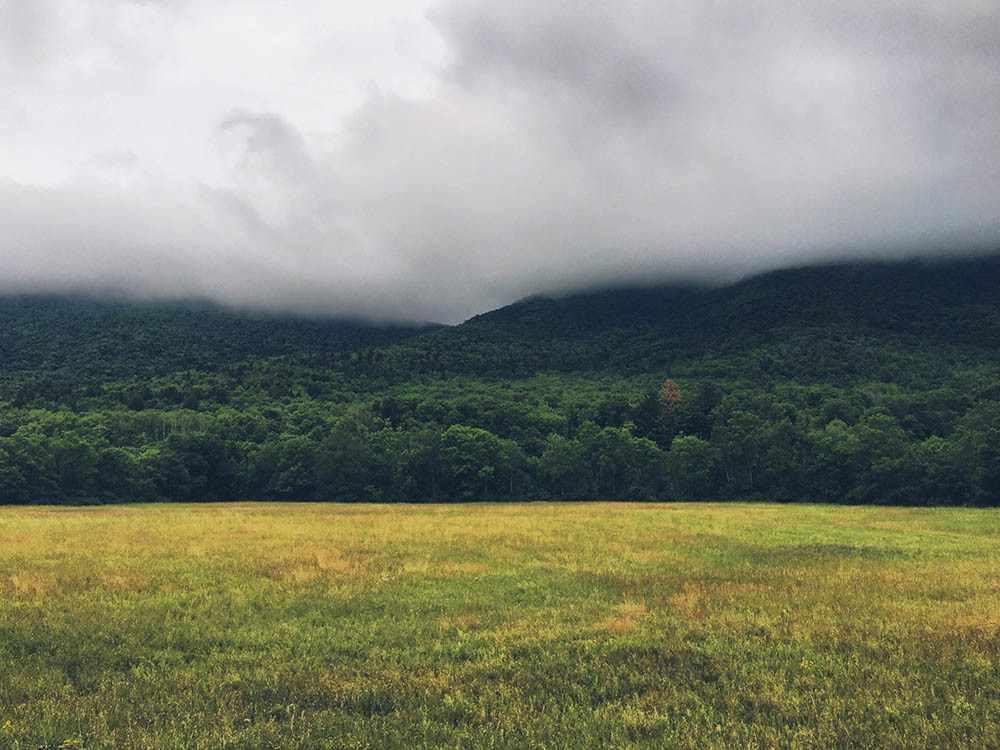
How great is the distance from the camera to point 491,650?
10289 mm

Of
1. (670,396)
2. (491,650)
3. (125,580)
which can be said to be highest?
(491,650)

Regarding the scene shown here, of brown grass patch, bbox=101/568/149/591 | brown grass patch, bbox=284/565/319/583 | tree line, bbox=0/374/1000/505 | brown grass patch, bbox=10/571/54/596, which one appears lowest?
tree line, bbox=0/374/1000/505

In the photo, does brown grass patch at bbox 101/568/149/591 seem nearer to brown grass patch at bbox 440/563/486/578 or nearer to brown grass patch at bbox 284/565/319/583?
brown grass patch at bbox 284/565/319/583

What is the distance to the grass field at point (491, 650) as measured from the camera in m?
7.17

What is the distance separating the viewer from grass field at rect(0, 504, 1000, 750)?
23.5 ft

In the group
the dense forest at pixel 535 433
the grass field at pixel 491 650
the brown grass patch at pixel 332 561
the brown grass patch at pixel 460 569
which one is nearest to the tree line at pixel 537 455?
the dense forest at pixel 535 433

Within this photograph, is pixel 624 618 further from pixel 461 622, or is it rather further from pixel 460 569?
pixel 460 569

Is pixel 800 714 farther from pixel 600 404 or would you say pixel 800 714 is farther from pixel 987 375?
pixel 987 375

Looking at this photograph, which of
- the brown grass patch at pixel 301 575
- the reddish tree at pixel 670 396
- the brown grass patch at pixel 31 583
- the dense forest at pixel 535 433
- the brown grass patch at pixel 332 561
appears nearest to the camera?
the brown grass patch at pixel 31 583

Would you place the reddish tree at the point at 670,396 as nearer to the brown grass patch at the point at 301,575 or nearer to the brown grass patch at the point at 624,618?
the brown grass patch at the point at 301,575

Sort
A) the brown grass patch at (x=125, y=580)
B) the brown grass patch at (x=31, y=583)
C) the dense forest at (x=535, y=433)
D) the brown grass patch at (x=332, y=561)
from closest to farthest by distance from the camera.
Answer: the brown grass patch at (x=31, y=583)
the brown grass patch at (x=125, y=580)
the brown grass patch at (x=332, y=561)
the dense forest at (x=535, y=433)

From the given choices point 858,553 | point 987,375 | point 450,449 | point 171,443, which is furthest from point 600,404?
point 858,553

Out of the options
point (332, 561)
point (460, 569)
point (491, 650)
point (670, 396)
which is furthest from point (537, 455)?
point (491, 650)

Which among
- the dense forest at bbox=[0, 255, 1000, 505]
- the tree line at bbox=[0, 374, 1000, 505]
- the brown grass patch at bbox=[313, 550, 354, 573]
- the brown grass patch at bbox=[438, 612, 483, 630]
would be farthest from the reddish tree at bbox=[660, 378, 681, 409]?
Answer: the brown grass patch at bbox=[438, 612, 483, 630]
